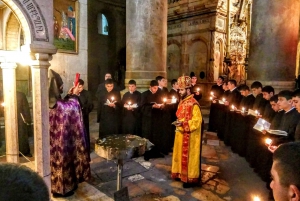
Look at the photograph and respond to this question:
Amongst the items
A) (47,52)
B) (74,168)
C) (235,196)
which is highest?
(47,52)

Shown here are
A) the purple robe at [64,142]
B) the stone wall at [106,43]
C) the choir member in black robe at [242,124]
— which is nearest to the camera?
the purple robe at [64,142]

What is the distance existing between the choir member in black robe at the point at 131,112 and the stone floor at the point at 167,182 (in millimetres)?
964

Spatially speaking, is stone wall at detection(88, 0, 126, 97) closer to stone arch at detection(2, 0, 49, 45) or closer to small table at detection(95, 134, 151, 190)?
small table at detection(95, 134, 151, 190)

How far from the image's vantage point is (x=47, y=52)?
3.06 m

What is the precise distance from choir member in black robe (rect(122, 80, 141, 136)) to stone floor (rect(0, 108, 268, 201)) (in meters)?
0.96

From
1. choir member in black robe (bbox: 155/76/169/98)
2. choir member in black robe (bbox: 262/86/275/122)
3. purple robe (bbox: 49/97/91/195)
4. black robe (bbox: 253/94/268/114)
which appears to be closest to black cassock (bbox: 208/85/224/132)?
black robe (bbox: 253/94/268/114)

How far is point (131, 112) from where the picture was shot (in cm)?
649

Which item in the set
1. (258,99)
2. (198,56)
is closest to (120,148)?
(258,99)

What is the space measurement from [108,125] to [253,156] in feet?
12.3

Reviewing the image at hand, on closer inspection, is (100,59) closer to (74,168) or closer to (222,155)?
(222,155)

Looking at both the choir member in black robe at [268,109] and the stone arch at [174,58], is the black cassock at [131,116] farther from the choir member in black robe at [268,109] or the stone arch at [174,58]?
the stone arch at [174,58]

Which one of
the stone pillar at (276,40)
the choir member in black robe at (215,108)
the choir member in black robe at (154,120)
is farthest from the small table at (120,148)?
→ the choir member in black robe at (215,108)

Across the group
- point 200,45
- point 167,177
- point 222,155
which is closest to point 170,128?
point 222,155

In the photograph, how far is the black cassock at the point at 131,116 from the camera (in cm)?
651
